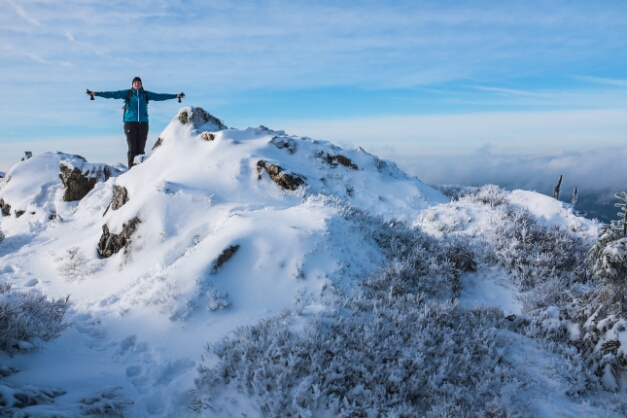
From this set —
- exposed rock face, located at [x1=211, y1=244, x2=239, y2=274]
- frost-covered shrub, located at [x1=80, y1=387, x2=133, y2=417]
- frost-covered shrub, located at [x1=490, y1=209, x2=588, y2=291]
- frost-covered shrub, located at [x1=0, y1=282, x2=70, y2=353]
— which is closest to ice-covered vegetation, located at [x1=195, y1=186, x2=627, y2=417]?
frost-covered shrub, located at [x1=490, y1=209, x2=588, y2=291]

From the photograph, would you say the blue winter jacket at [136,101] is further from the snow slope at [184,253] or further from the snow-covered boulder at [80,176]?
the snow-covered boulder at [80,176]

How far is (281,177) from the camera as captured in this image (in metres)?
12.8

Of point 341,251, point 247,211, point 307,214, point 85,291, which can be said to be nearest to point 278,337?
point 341,251

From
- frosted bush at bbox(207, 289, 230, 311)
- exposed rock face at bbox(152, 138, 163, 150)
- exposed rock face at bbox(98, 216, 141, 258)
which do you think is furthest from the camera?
exposed rock face at bbox(152, 138, 163, 150)

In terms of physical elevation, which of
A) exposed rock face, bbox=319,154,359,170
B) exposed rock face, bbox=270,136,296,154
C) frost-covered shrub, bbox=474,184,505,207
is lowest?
frost-covered shrub, bbox=474,184,505,207

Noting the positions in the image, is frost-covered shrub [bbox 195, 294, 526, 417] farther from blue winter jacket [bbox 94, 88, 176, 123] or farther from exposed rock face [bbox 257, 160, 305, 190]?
blue winter jacket [bbox 94, 88, 176, 123]

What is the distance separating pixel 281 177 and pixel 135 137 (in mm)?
6526

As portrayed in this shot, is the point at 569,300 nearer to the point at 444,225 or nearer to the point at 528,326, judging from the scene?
the point at 528,326

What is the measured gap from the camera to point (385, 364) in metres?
5.15

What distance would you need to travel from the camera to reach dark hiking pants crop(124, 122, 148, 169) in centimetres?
1483

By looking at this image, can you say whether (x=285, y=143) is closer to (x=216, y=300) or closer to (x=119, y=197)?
(x=119, y=197)

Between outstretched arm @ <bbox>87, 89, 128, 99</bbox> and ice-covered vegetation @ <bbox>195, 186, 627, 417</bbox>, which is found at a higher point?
outstretched arm @ <bbox>87, 89, 128, 99</bbox>

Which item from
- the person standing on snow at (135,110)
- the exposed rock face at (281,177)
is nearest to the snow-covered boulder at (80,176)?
the person standing on snow at (135,110)

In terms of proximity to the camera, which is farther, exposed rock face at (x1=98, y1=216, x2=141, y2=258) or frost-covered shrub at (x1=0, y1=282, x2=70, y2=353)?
exposed rock face at (x1=98, y1=216, x2=141, y2=258)
